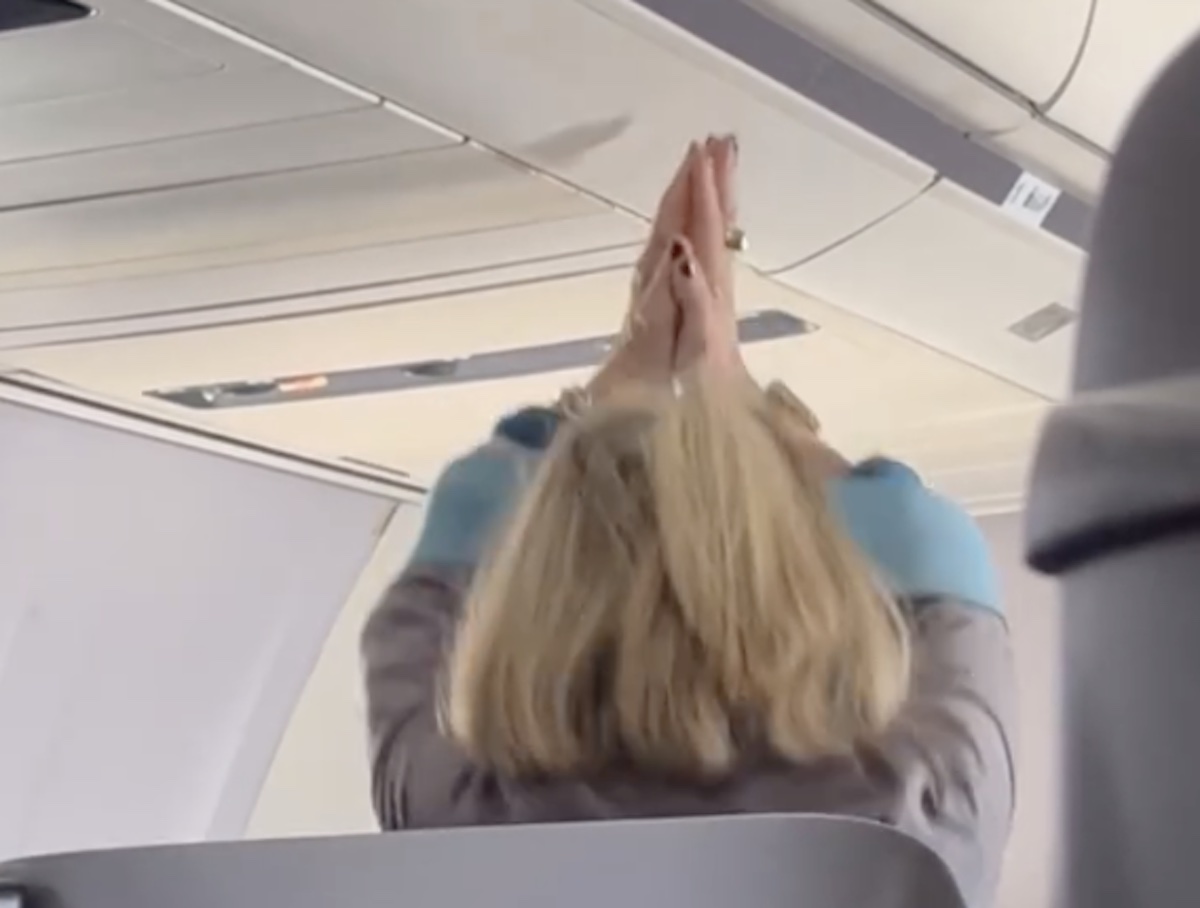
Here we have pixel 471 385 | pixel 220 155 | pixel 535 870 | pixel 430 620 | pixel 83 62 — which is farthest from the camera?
pixel 471 385

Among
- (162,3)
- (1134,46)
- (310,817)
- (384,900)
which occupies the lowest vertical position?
(310,817)

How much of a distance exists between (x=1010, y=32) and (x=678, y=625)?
3.07 ft

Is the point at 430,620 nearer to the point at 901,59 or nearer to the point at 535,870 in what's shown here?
the point at 535,870

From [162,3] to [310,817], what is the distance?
278 centimetres

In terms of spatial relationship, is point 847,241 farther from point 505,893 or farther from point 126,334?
point 505,893

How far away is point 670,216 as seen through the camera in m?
1.97

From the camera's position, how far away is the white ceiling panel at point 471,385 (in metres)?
2.62

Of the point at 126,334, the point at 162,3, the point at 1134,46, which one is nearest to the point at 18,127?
the point at 162,3

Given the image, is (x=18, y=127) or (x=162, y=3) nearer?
(x=162, y=3)

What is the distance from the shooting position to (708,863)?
3.01 feet

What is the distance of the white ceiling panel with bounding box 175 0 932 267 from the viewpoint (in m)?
1.72

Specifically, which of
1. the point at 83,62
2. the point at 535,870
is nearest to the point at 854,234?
the point at 83,62

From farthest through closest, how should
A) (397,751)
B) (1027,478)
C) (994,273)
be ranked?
1. (994,273)
2. (397,751)
3. (1027,478)

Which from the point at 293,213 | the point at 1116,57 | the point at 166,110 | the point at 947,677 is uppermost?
the point at 1116,57
